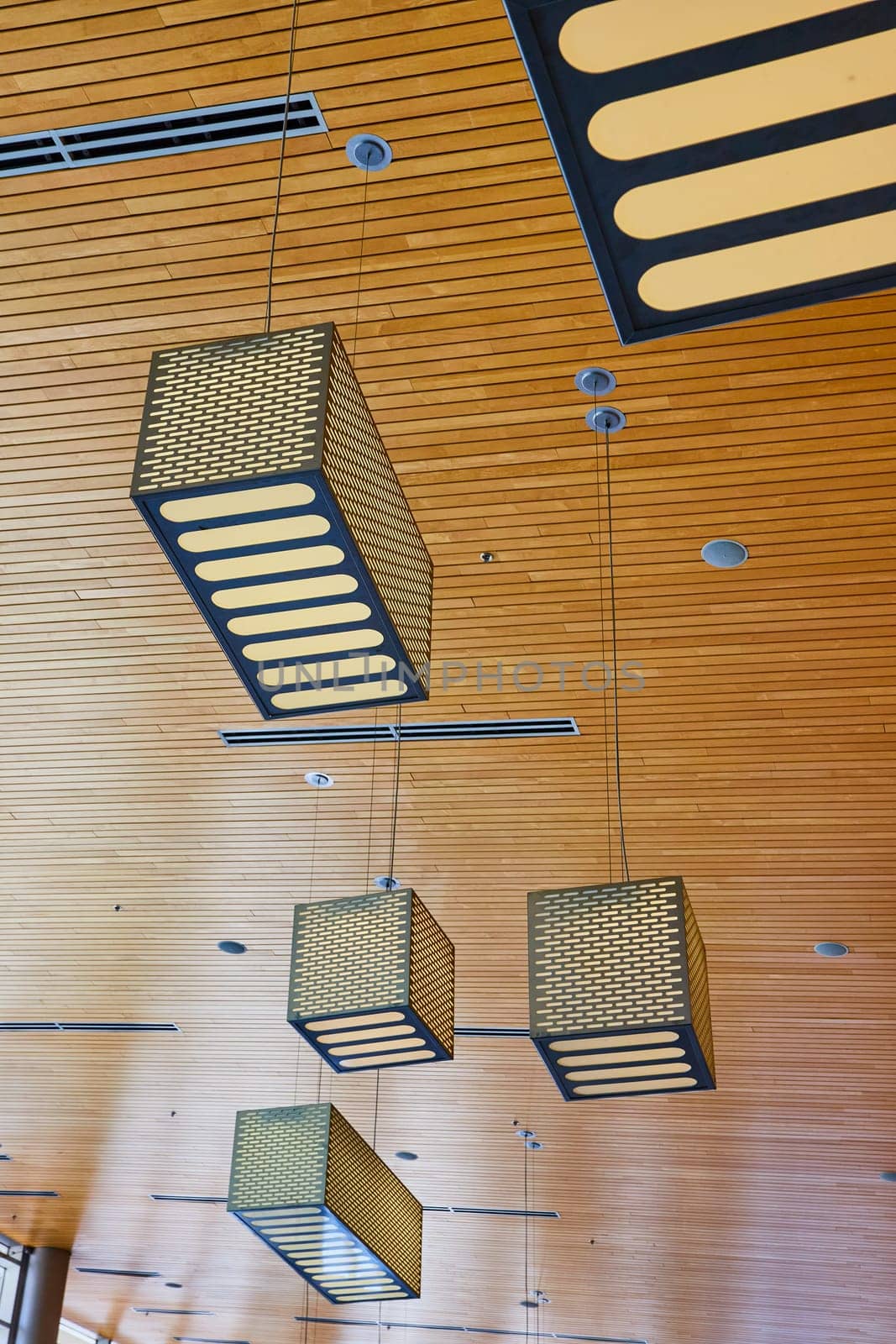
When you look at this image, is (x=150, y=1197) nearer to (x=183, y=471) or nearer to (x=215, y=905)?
(x=215, y=905)

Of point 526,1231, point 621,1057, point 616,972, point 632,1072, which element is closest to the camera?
point 616,972

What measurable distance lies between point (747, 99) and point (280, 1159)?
6.69 meters

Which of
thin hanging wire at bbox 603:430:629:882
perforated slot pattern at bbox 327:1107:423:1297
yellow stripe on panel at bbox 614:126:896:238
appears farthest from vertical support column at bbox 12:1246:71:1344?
yellow stripe on panel at bbox 614:126:896:238

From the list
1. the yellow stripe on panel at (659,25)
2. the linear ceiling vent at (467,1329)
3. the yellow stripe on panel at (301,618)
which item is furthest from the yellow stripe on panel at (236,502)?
the linear ceiling vent at (467,1329)

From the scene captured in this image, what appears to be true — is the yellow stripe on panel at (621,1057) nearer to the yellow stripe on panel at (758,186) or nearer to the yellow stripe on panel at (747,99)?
the yellow stripe on panel at (758,186)

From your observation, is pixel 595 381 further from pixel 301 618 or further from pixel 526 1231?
pixel 526 1231

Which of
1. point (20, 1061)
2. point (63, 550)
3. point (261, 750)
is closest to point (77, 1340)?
point (20, 1061)

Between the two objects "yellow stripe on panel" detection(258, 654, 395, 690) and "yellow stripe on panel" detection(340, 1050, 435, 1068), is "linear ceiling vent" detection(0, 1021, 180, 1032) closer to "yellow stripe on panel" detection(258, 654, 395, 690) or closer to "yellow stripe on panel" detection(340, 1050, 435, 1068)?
"yellow stripe on panel" detection(340, 1050, 435, 1068)

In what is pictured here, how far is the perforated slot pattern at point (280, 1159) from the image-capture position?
24.0 ft

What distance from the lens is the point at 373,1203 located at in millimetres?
7824

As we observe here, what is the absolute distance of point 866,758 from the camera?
6824 millimetres

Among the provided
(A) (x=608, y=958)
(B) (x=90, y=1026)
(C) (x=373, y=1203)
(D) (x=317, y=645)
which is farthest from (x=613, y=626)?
(B) (x=90, y=1026)

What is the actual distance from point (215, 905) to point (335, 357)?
240 inches

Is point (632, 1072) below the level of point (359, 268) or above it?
below
